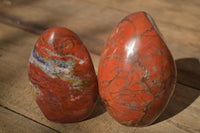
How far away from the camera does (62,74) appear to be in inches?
32.0

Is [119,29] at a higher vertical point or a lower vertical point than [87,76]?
higher

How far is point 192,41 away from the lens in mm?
1446

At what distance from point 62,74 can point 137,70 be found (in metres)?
0.23

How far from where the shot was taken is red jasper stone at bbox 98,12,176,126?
30.5 inches

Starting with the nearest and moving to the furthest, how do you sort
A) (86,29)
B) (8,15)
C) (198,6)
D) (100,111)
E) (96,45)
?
(100,111) → (96,45) → (86,29) → (8,15) → (198,6)

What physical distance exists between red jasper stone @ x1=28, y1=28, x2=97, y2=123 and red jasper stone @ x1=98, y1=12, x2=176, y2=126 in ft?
0.20

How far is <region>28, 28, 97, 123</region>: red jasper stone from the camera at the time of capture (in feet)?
2.62

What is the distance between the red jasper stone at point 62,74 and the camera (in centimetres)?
80

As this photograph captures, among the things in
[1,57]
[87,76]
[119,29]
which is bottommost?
[1,57]

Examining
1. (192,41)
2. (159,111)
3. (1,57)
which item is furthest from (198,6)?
(1,57)

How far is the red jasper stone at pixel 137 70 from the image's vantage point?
30.5 inches

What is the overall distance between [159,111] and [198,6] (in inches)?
44.8

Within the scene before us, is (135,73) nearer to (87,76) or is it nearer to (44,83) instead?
(87,76)

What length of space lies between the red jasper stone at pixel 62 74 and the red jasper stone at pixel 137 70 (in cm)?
6
